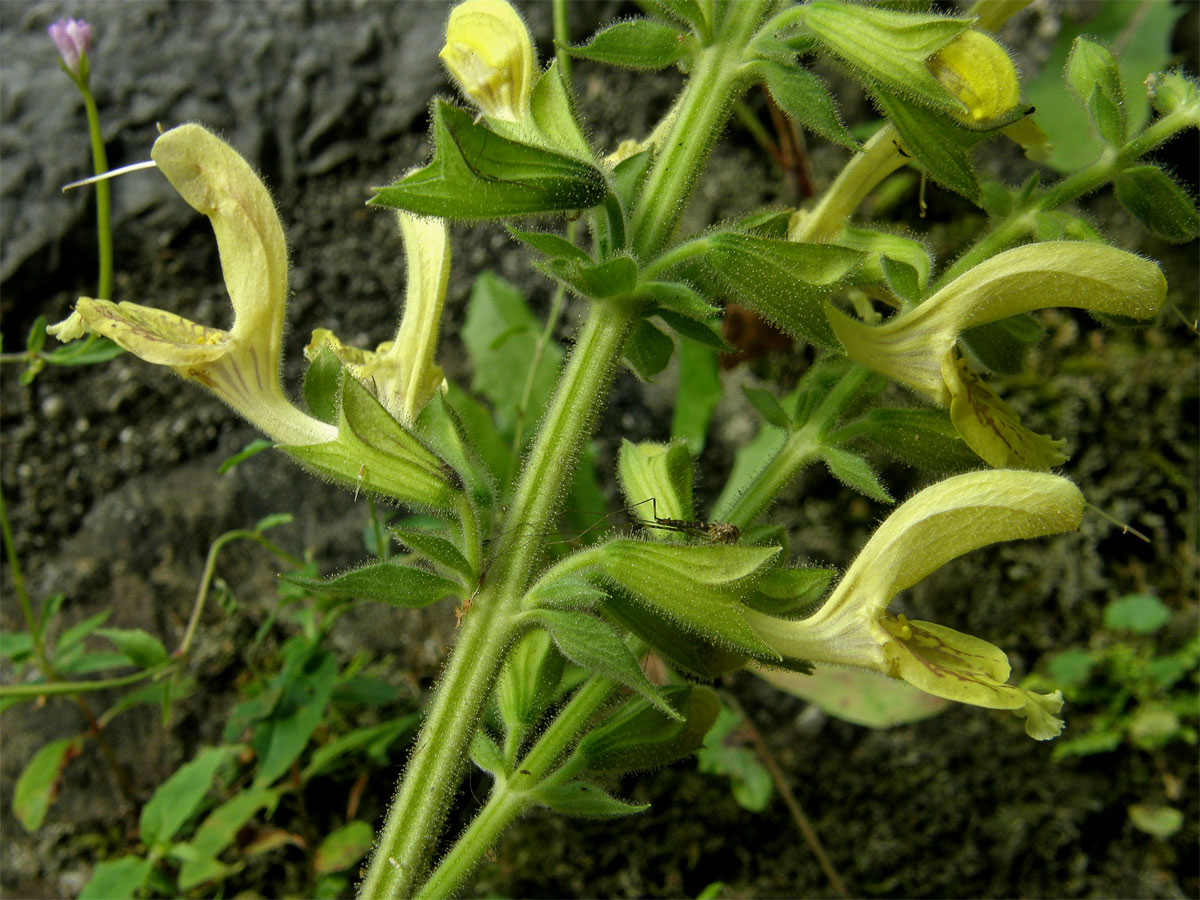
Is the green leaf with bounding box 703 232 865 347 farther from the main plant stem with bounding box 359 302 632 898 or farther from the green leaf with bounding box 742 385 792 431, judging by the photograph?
the green leaf with bounding box 742 385 792 431

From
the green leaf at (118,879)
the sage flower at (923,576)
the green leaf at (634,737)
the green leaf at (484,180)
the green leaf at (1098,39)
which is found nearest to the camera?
the green leaf at (484,180)

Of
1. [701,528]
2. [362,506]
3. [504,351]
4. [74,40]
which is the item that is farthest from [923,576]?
[74,40]

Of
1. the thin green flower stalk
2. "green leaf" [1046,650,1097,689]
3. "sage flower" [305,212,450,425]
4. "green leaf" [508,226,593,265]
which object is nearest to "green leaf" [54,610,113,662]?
the thin green flower stalk

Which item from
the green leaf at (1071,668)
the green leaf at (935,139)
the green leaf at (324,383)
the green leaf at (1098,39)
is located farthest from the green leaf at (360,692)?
the green leaf at (1098,39)

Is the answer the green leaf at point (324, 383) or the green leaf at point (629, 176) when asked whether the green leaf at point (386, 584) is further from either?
the green leaf at point (629, 176)

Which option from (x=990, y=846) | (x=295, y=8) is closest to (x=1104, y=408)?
(x=990, y=846)

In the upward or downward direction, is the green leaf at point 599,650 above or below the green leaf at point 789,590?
above
